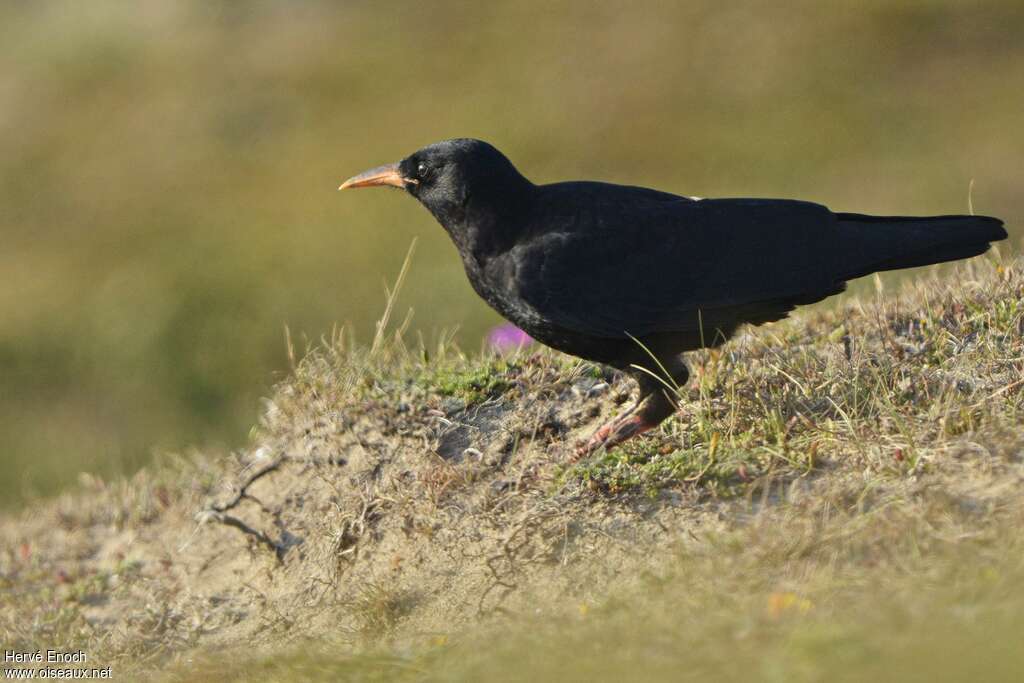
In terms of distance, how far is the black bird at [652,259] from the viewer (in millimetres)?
5305

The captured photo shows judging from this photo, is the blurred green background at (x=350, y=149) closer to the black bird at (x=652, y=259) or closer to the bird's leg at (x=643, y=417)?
the black bird at (x=652, y=259)

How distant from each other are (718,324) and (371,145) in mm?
27450

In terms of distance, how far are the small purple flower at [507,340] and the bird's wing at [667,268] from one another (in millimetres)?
1031

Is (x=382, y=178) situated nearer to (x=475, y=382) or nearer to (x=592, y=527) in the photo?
(x=475, y=382)

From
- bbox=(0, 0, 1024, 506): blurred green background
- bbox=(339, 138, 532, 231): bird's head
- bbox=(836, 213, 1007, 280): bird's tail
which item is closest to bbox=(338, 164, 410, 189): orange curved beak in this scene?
bbox=(339, 138, 532, 231): bird's head

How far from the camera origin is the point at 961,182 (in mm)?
21656

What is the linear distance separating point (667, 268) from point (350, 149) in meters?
27.8

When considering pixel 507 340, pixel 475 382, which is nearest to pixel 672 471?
pixel 475 382

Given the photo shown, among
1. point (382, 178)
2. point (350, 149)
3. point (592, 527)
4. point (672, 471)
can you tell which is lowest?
point (592, 527)

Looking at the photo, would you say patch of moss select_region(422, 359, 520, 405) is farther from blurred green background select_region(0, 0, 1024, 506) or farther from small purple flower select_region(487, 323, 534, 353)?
blurred green background select_region(0, 0, 1024, 506)

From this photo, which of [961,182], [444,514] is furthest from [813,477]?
[961,182]

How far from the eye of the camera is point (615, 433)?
208 inches

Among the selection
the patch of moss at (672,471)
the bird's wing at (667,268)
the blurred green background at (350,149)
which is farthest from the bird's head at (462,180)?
the blurred green background at (350,149)

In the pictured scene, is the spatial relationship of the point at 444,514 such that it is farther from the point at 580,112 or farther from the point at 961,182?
the point at 580,112
